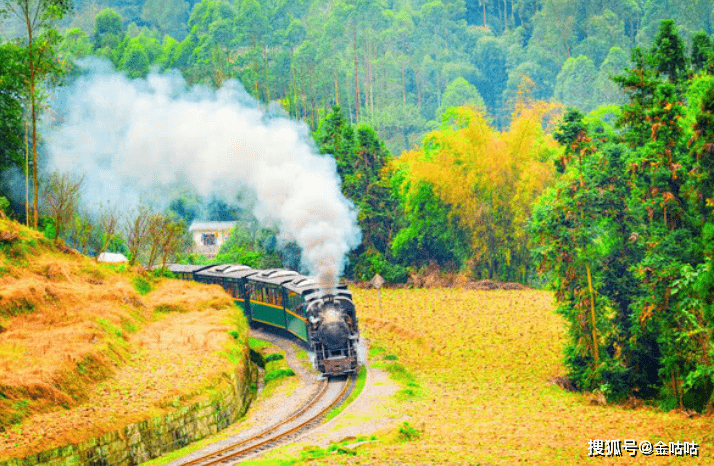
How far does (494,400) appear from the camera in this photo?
2333 centimetres

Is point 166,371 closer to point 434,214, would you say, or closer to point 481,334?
point 481,334

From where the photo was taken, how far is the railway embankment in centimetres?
1789

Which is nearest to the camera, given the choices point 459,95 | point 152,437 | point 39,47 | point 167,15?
point 152,437

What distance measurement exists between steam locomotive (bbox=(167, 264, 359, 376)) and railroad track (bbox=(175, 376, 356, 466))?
0.97 m

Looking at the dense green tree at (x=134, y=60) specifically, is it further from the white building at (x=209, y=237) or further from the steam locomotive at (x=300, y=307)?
the steam locomotive at (x=300, y=307)

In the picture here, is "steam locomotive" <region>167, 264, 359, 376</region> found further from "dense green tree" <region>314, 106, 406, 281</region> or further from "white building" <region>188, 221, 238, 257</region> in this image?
"white building" <region>188, 221, 238, 257</region>

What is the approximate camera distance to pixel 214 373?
23.2m

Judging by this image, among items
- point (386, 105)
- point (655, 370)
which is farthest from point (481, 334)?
point (386, 105)

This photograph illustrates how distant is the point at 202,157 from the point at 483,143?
18.2 m

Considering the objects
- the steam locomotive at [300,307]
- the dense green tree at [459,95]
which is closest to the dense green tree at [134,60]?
the dense green tree at [459,95]

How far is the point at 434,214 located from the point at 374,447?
33.7 meters

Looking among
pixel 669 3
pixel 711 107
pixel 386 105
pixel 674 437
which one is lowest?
pixel 674 437

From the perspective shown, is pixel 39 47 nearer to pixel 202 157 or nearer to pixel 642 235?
pixel 202 157

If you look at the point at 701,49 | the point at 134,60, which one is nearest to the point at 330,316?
the point at 701,49
